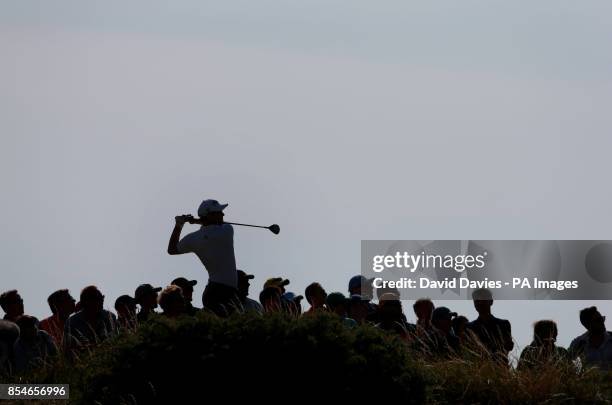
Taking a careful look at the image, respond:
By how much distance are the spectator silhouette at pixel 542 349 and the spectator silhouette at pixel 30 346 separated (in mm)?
4954

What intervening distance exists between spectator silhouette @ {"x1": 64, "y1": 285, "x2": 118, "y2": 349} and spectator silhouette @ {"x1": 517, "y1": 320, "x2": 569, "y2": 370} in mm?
4363

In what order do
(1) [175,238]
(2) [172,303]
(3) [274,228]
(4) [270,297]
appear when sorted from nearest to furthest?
1. (2) [172,303]
2. (1) [175,238]
3. (4) [270,297]
4. (3) [274,228]

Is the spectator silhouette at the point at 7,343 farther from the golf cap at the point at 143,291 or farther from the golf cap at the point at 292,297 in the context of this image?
the golf cap at the point at 292,297

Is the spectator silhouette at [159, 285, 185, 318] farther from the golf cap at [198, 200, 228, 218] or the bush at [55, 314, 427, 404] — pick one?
the bush at [55, 314, 427, 404]

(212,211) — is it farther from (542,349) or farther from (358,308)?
(542,349)

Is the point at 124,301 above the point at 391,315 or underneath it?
above

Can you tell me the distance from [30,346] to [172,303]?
1.81 metres

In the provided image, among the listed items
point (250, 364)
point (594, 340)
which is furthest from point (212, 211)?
point (594, 340)

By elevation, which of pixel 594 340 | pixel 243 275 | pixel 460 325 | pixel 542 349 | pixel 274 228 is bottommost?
pixel 542 349

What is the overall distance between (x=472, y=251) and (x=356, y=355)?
897cm

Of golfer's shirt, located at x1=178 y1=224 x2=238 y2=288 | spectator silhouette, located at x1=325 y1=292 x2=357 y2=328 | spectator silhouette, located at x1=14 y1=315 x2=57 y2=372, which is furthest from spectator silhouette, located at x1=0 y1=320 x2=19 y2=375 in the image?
spectator silhouette, located at x1=325 y1=292 x2=357 y2=328

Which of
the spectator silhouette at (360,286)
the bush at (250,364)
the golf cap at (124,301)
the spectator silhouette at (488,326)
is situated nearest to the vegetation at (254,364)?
the bush at (250,364)

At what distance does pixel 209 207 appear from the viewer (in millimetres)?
18031

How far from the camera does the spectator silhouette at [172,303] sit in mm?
16994
